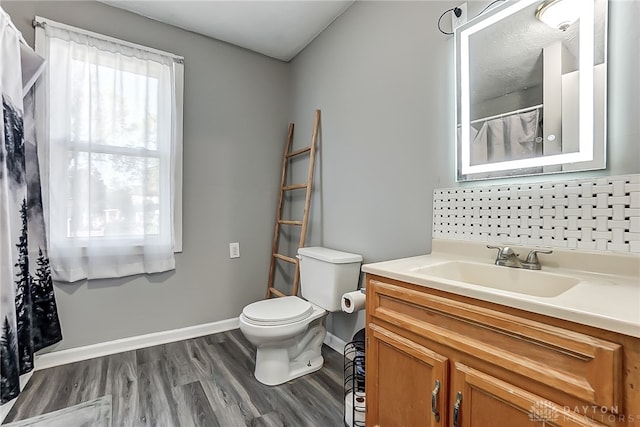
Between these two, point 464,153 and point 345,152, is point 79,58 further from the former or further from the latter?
point 464,153

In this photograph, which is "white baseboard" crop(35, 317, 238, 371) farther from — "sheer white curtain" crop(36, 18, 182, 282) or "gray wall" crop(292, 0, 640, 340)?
"gray wall" crop(292, 0, 640, 340)

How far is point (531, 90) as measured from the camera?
113cm

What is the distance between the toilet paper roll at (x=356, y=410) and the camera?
1.32m

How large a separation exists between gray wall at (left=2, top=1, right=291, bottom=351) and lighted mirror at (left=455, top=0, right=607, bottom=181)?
5.73 feet

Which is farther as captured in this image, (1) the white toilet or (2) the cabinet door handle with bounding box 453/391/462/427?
(1) the white toilet

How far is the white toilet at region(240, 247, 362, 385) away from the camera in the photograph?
5.34ft

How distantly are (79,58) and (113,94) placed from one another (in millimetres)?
264

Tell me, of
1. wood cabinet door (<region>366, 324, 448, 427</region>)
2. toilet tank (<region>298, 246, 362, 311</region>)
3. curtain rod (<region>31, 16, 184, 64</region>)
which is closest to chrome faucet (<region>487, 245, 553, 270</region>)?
wood cabinet door (<region>366, 324, 448, 427</region>)

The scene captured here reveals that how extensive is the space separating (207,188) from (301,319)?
1342 millimetres

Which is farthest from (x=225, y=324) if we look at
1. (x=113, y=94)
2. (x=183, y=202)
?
(x=113, y=94)

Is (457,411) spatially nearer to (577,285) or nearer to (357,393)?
(577,285)

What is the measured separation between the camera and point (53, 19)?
6.09ft

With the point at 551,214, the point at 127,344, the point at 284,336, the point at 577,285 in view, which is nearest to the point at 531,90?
the point at 551,214

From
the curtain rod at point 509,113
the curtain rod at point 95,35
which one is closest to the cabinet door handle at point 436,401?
the curtain rod at point 509,113
